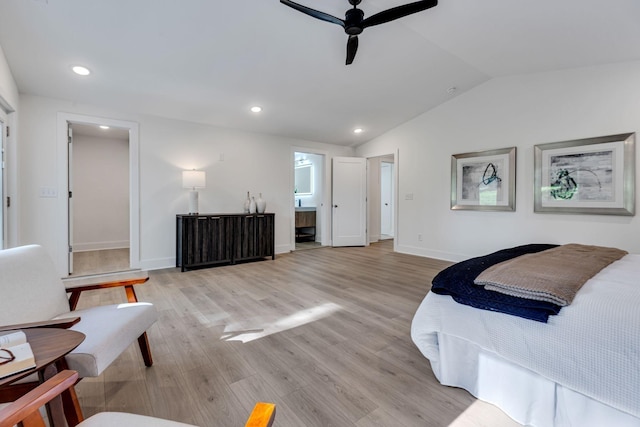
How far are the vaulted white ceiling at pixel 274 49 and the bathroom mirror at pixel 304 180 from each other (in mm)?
3089

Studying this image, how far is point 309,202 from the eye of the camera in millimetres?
7746

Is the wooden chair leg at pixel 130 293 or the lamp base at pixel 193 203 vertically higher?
the lamp base at pixel 193 203

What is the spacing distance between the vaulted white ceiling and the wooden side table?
8.74ft

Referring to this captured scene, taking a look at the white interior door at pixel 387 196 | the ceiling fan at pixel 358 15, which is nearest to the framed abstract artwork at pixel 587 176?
the ceiling fan at pixel 358 15

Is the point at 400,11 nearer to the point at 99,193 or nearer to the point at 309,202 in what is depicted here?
the point at 309,202

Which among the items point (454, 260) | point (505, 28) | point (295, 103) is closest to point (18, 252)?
point (295, 103)

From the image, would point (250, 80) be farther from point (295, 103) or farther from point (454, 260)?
point (454, 260)

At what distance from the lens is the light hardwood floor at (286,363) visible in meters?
1.47

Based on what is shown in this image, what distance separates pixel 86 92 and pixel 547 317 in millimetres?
5045

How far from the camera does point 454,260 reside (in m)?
4.98

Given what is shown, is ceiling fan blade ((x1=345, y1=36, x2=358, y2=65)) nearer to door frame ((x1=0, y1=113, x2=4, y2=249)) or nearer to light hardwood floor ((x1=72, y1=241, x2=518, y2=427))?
light hardwood floor ((x1=72, y1=241, x2=518, y2=427))

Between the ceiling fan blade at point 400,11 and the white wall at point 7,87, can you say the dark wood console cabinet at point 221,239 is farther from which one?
the ceiling fan blade at point 400,11

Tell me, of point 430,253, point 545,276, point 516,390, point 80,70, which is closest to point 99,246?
point 80,70

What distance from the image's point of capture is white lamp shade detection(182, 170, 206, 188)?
4523mm
